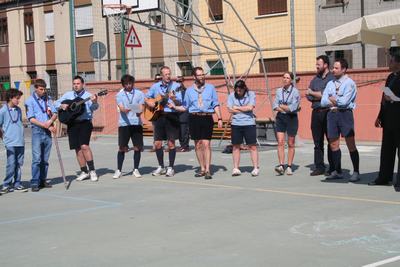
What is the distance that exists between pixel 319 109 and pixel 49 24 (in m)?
27.1

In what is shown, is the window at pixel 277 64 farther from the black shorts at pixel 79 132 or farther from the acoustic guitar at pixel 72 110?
the acoustic guitar at pixel 72 110

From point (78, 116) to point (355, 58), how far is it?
13781 millimetres

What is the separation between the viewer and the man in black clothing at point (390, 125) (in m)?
9.52

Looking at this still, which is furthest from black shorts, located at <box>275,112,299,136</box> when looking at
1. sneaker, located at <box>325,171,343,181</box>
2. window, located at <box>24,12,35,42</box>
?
window, located at <box>24,12,35,42</box>

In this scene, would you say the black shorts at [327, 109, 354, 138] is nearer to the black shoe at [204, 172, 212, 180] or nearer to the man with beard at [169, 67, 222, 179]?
the man with beard at [169, 67, 222, 179]

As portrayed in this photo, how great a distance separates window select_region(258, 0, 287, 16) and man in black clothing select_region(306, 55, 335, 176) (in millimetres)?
15813

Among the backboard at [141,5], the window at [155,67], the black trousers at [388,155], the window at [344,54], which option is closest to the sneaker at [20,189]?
the black trousers at [388,155]

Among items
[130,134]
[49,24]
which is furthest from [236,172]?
[49,24]

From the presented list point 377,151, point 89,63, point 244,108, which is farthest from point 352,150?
point 89,63

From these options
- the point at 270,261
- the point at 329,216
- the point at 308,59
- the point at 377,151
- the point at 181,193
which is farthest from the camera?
the point at 308,59

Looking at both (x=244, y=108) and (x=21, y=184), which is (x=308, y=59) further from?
(x=21, y=184)

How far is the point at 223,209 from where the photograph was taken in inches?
333

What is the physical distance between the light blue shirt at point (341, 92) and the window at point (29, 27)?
29.2 metres

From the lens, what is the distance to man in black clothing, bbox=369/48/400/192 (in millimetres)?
9523
